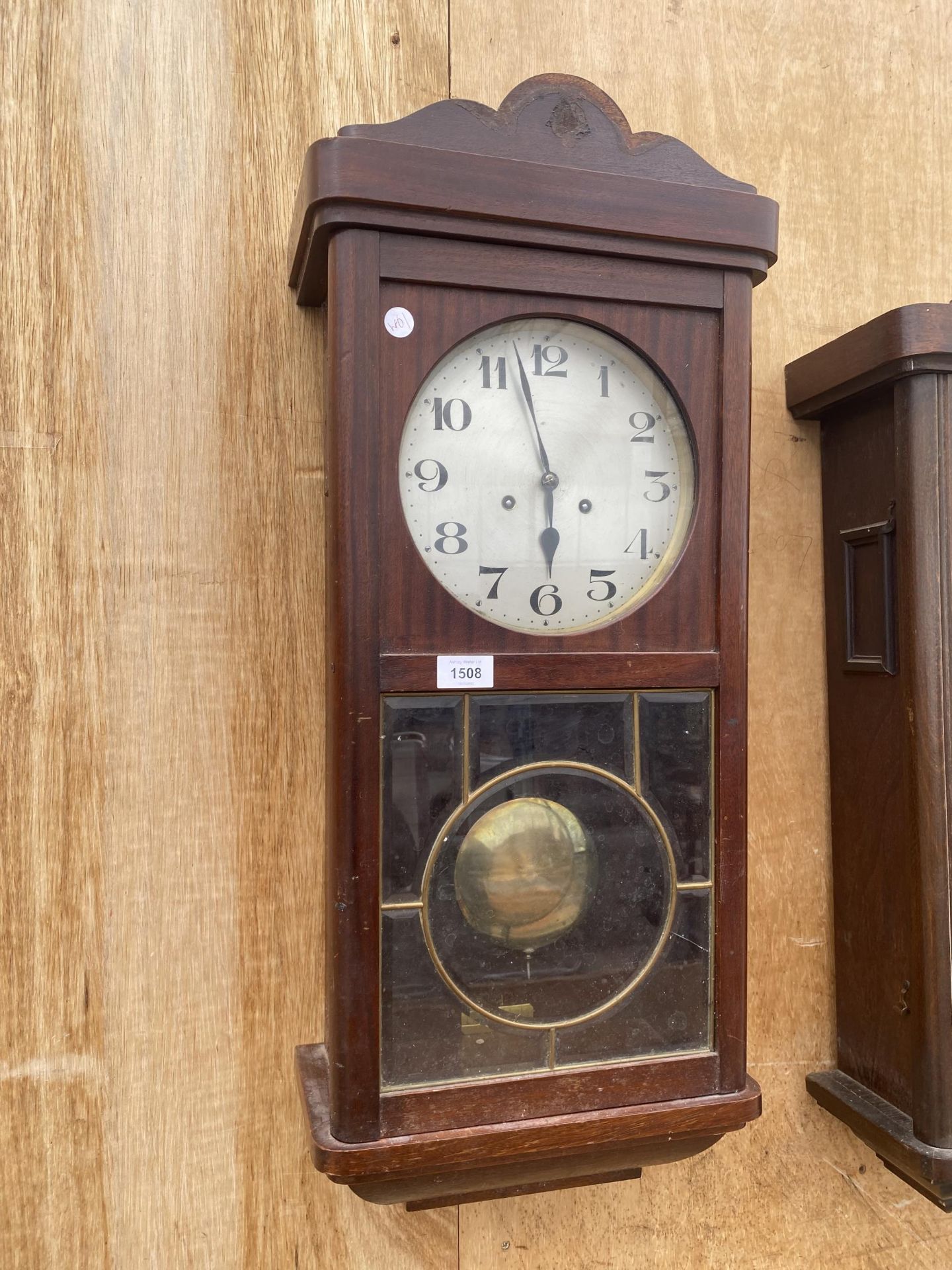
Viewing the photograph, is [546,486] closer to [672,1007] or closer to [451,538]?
→ [451,538]

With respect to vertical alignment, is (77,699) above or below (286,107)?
below

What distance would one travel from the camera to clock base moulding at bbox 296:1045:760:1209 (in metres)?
0.70

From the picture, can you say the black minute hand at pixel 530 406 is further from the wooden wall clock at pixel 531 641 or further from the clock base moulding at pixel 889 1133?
the clock base moulding at pixel 889 1133

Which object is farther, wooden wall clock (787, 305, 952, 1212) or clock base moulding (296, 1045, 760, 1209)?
wooden wall clock (787, 305, 952, 1212)

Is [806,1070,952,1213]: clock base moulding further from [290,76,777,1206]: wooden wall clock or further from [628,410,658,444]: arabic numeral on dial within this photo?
[628,410,658,444]: arabic numeral on dial

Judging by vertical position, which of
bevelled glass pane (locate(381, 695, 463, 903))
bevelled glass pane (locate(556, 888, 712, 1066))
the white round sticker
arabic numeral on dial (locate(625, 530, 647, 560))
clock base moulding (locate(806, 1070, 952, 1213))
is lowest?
clock base moulding (locate(806, 1070, 952, 1213))

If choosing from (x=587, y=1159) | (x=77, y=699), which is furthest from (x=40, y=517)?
(x=587, y=1159)

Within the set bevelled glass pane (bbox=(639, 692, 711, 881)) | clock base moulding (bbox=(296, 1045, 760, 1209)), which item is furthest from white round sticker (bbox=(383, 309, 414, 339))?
clock base moulding (bbox=(296, 1045, 760, 1209))

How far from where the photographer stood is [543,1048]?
0.74 m

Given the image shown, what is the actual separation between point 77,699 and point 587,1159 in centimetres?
56

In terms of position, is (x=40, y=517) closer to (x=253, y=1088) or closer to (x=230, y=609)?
(x=230, y=609)

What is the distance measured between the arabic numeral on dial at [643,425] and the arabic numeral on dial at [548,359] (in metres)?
0.07

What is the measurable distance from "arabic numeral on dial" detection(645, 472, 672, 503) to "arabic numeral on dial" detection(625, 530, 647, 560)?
0.03 meters
